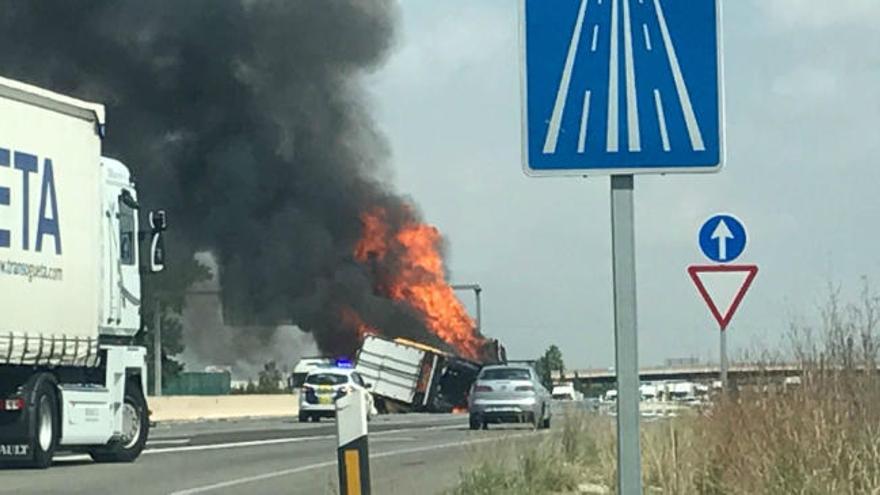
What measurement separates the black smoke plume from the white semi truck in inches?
1035

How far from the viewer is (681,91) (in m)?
5.22

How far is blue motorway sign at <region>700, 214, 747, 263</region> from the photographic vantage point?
16.8 meters

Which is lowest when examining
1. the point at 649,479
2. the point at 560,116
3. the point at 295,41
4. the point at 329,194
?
the point at 649,479

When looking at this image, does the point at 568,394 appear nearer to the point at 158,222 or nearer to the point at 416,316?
the point at 158,222

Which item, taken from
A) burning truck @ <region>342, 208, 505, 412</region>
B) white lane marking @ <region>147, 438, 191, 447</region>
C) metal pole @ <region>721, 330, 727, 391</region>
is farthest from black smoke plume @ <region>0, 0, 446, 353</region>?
metal pole @ <region>721, 330, 727, 391</region>

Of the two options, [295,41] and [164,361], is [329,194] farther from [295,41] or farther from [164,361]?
[164,361]

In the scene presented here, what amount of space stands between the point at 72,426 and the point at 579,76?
1681 centimetres

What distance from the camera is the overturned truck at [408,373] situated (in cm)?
5409

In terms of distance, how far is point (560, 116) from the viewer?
5.24 meters

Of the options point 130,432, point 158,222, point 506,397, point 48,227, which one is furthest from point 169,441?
point 48,227

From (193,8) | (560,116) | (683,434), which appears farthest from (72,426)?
(193,8)

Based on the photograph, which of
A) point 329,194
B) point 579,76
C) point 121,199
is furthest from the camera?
point 329,194

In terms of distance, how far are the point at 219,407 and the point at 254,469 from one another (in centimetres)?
3636

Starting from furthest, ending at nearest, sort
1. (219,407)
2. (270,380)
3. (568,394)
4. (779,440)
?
(270,380) → (219,407) → (568,394) → (779,440)
